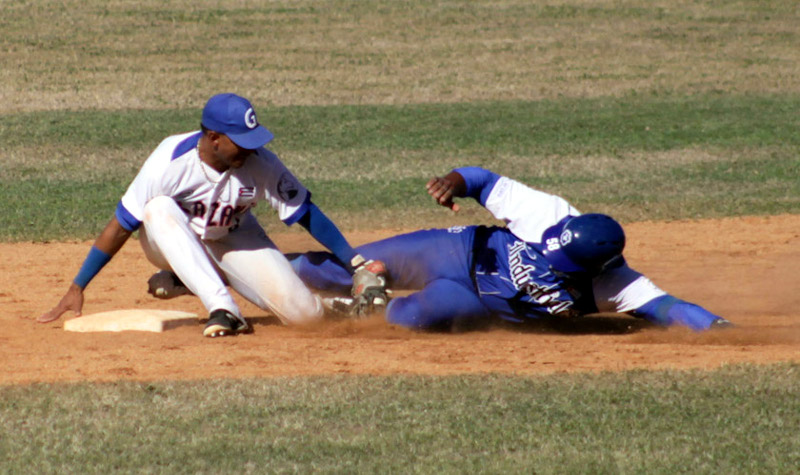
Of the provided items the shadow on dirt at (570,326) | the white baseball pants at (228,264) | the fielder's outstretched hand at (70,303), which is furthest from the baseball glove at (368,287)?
the fielder's outstretched hand at (70,303)

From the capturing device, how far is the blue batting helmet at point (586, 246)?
6699mm

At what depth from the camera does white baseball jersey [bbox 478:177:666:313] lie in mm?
7074

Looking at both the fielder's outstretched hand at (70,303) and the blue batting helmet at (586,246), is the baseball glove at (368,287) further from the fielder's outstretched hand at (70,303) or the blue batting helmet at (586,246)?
the fielder's outstretched hand at (70,303)

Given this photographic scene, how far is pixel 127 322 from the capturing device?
A: 24.2 ft

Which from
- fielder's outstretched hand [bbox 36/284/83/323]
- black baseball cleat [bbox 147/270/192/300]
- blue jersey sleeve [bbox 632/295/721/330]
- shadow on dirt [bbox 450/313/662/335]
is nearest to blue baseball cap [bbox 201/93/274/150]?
black baseball cleat [bbox 147/270/192/300]

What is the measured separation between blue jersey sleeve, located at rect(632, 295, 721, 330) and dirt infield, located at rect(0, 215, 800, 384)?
2.6 inches

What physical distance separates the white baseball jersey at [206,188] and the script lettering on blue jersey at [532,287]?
54.8 inches

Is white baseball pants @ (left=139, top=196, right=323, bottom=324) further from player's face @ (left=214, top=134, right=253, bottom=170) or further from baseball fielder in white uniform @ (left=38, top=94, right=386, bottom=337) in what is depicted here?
player's face @ (left=214, top=134, right=253, bottom=170)

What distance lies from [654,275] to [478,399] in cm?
398

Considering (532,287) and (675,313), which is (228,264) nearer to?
(532,287)

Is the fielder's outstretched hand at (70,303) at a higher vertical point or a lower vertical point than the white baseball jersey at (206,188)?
lower

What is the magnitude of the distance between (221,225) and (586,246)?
7.47 feet

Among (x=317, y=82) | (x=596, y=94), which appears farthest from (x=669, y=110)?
(x=317, y=82)

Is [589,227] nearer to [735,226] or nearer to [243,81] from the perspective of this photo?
[735,226]
